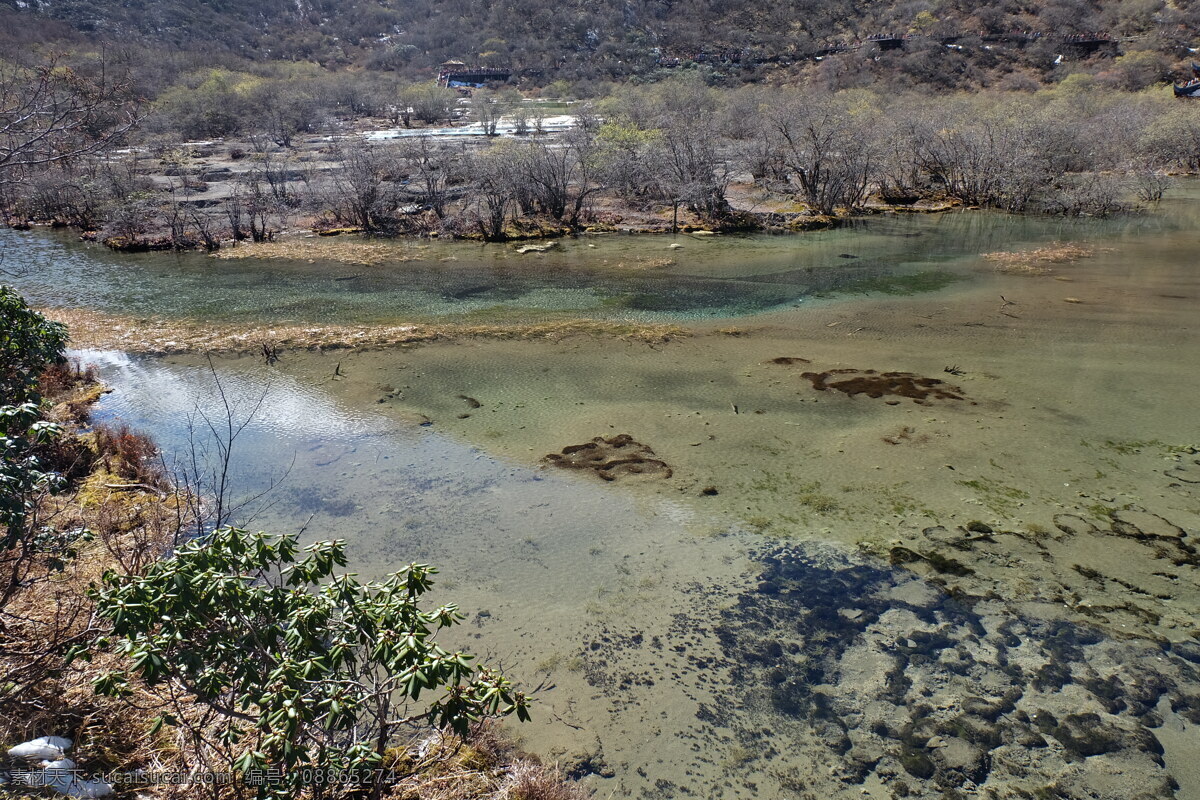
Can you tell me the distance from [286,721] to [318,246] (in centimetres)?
2422

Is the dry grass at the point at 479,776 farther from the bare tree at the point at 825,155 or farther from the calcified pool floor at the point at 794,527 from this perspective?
the bare tree at the point at 825,155

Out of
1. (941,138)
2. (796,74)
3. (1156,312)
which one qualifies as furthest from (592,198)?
(796,74)

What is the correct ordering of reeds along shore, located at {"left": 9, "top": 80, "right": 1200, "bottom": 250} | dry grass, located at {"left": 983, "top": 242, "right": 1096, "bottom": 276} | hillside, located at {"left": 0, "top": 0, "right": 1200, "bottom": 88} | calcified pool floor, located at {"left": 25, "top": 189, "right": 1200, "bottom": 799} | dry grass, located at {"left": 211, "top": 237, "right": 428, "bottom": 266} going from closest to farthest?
calcified pool floor, located at {"left": 25, "top": 189, "right": 1200, "bottom": 799}
dry grass, located at {"left": 983, "top": 242, "right": 1096, "bottom": 276}
dry grass, located at {"left": 211, "top": 237, "right": 428, "bottom": 266}
reeds along shore, located at {"left": 9, "top": 80, "right": 1200, "bottom": 250}
hillside, located at {"left": 0, "top": 0, "right": 1200, "bottom": 88}

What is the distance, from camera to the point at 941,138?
1193 inches

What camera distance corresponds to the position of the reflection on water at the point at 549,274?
16.9 m

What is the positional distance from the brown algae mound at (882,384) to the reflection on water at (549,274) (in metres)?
4.63

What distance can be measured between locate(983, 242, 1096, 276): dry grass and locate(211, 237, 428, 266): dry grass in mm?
17315

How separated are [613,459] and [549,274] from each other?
12439mm

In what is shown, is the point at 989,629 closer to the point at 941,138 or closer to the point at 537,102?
the point at 941,138

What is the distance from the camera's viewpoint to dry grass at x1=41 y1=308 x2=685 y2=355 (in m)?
13.9

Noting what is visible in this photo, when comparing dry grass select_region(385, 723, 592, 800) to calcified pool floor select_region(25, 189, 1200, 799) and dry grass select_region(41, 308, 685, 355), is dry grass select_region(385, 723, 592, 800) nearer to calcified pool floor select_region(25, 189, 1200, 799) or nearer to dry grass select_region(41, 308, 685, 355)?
calcified pool floor select_region(25, 189, 1200, 799)

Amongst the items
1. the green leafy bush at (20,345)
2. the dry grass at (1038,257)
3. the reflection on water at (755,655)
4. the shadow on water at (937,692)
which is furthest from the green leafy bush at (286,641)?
the dry grass at (1038,257)

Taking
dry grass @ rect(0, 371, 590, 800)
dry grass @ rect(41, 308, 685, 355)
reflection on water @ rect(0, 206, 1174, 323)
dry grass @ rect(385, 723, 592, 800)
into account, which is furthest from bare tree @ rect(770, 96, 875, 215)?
dry grass @ rect(0, 371, 590, 800)

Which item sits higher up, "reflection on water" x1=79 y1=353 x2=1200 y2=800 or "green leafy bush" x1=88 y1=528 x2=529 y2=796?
"green leafy bush" x1=88 y1=528 x2=529 y2=796
